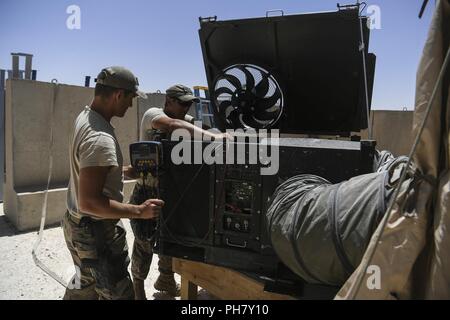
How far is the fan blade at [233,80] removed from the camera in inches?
116

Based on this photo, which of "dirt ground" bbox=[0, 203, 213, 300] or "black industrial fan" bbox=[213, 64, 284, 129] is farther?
"dirt ground" bbox=[0, 203, 213, 300]

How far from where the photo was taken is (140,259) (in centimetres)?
299

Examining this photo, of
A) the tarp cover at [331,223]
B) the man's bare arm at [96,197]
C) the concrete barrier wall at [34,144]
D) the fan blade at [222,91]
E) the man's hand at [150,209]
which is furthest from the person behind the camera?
the concrete barrier wall at [34,144]

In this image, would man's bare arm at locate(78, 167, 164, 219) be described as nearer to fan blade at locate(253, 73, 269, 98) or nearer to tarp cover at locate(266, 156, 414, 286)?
tarp cover at locate(266, 156, 414, 286)

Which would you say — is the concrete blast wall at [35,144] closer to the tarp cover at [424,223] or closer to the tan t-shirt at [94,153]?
the tan t-shirt at [94,153]

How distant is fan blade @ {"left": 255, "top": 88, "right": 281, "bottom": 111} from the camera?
2.94 meters

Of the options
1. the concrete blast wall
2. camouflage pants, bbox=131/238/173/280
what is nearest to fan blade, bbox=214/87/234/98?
camouflage pants, bbox=131/238/173/280

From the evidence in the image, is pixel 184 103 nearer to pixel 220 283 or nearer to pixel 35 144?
pixel 220 283

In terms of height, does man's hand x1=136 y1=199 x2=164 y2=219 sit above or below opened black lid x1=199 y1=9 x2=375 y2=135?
below

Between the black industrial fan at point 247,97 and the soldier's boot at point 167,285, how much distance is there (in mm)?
1441

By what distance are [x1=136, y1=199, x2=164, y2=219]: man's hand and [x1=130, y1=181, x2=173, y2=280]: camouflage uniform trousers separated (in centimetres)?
20

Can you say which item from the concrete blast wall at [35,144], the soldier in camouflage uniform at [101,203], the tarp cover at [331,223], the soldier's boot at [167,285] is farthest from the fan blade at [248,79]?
the concrete blast wall at [35,144]

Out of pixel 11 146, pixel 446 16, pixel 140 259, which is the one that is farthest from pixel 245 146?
pixel 11 146
